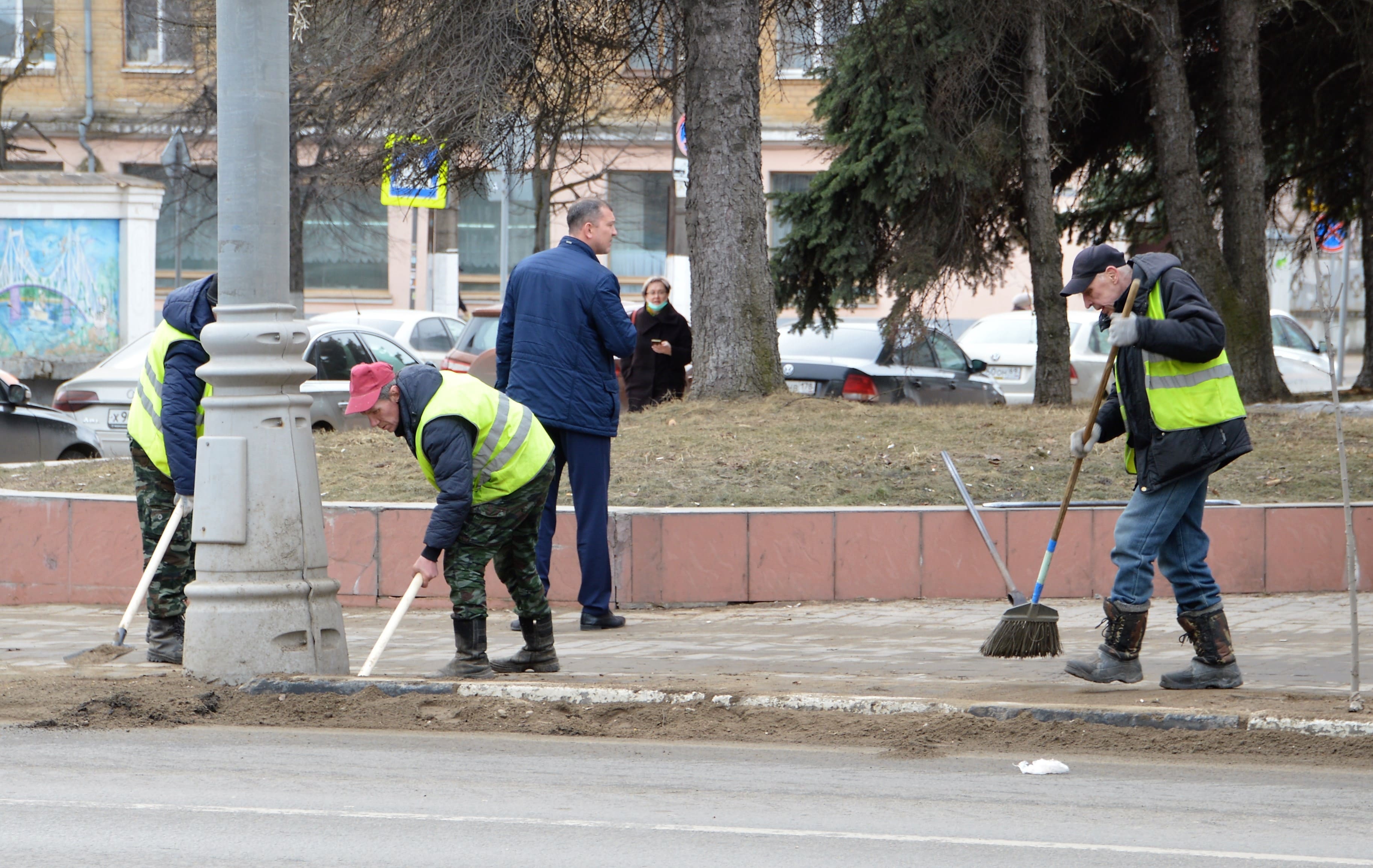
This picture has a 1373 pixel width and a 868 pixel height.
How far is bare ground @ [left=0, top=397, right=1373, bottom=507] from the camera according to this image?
31.4 feet

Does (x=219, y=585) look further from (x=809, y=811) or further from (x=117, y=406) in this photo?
(x=117, y=406)

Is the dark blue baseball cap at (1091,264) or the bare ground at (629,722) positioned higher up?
the dark blue baseball cap at (1091,264)

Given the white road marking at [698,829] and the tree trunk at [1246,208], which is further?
the tree trunk at [1246,208]

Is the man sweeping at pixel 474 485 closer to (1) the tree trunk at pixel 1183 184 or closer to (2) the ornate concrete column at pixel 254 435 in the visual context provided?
(2) the ornate concrete column at pixel 254 435

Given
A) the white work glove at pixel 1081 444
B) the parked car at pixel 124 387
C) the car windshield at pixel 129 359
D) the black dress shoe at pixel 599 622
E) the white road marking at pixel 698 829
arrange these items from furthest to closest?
the car windshield at pixel 129 359, the parked car at pixel 124 387, the black dress shoe at pixel 599 622, the white work glove at pixel 1081 444, the white road marking at pixel 698 829

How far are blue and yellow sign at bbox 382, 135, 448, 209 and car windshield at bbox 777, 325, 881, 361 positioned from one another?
409 cm

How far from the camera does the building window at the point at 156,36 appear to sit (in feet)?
84.3

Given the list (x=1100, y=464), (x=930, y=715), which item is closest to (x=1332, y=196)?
(x=1100, y=464)

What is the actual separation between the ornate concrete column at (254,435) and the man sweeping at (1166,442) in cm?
313

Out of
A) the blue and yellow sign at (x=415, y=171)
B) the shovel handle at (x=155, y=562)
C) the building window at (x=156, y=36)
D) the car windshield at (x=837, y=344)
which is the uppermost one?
the building window at (x=156, y=36)

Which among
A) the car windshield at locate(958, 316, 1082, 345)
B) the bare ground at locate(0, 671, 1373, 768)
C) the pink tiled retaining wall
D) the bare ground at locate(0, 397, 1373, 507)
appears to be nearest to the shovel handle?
the bare ground at locate(0, 671, 1373, 768)

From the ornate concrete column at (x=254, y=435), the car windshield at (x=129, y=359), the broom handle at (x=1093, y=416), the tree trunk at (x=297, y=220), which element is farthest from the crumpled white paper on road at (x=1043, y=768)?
the tree trunk at (x=297, y=220)

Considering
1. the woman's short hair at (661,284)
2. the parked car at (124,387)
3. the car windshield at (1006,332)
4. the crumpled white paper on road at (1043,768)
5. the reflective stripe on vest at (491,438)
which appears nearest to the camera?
the crumpled white paper on road at (1043,768)

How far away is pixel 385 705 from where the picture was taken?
6281mm
